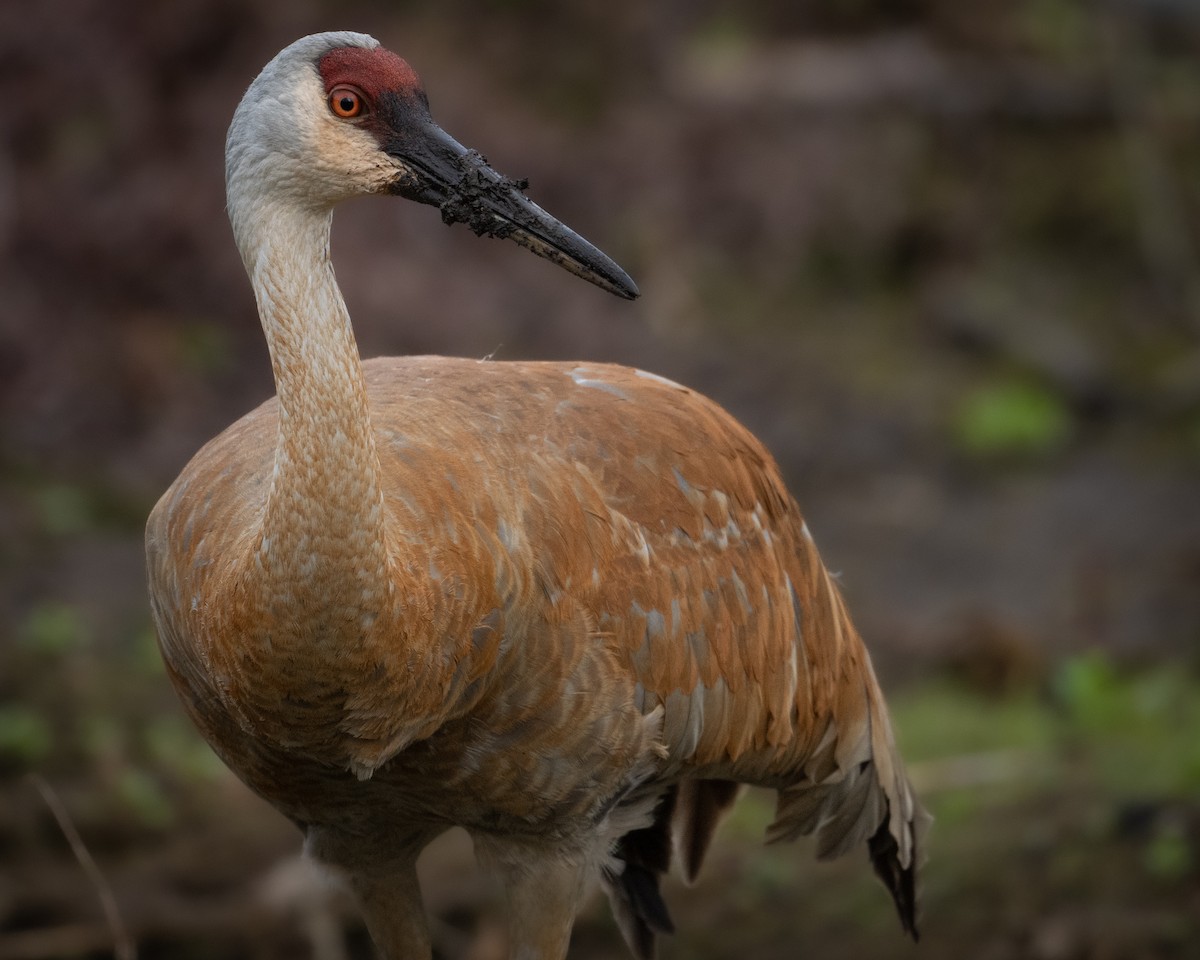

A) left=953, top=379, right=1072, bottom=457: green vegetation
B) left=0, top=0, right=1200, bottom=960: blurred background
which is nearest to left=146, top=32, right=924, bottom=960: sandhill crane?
left=0, top=0, right=1200, bottom=960: blurred background

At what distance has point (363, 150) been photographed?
283 cm

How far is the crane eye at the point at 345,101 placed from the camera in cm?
282

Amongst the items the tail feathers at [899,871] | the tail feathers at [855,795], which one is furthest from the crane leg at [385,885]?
the tail feathers at [899,871]

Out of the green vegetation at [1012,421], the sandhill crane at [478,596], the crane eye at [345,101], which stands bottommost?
the green vegetation at [1012,421]

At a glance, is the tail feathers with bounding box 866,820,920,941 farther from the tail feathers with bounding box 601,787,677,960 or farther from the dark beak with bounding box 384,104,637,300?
the dark beak with bounding box 384,104,637,300

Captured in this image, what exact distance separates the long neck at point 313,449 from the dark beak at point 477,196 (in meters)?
0.19

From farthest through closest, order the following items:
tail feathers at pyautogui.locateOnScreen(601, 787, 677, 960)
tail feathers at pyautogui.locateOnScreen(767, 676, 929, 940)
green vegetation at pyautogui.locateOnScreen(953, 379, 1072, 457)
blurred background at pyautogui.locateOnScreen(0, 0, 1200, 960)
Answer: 1. green vegetation at pyautogui.locateOnScreen(953, 379, 1072, 457)
2. blurred background at pyautogui.locateOnScreen(0, 0, 1200, 960)
3. tail feathers at pyautogui.locateOnScreen(601, 787, 677, 960)
4. tail feathers at pyautogui.locateOnScreen(767, 676, 929, 940)

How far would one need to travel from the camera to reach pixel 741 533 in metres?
3.74

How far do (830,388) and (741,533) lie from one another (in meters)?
5.42

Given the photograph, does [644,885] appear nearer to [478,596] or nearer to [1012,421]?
[478,596]

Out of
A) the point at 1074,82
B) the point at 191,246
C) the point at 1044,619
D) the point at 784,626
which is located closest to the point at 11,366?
the point at 191,246

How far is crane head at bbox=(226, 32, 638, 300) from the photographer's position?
2.78m

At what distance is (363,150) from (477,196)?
0.20 meters

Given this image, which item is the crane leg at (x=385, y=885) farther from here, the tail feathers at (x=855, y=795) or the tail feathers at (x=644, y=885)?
the tail feathers at (x=855, y=795)
